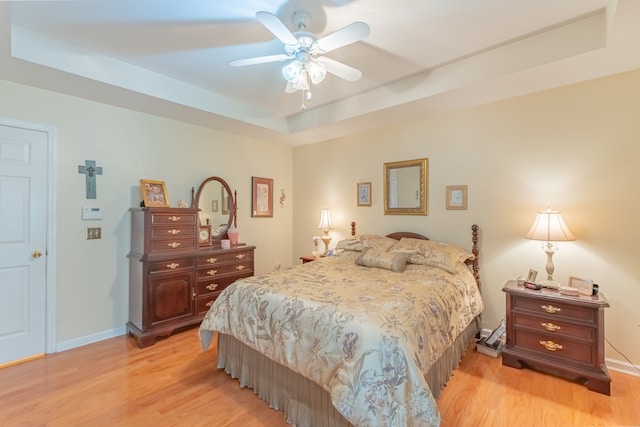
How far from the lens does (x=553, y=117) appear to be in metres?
2.70

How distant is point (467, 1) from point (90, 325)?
4.29 metres

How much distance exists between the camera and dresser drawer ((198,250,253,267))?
11.0 feet

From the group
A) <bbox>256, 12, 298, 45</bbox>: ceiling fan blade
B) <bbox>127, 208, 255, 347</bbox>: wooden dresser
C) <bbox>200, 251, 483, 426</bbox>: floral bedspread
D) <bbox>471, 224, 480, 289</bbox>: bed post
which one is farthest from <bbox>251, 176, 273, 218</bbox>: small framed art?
<bbox>471, 224, 480, 289</bbox>: bed post

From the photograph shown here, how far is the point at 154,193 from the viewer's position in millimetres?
3256

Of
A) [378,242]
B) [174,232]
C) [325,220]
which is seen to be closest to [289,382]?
[378,242]

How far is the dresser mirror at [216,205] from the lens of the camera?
377 centimetres

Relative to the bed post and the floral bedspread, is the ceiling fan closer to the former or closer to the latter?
the floral bedspread

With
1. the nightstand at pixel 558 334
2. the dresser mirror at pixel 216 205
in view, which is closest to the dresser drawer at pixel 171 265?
the dresser mirror at pixel 216 205

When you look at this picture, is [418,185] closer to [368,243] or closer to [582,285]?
[368,243]

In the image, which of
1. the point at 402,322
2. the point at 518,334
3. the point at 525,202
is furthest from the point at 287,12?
the point at 518,334

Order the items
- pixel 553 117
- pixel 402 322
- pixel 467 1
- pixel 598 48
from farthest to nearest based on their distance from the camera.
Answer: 1. pixel 553 117
2. pixel 598 48
3. pixel 467 1
4. pixel 402 322

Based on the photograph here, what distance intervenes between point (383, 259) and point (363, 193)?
134 cm

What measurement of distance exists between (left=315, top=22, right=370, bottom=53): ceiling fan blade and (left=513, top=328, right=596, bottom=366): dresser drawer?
2615 millimetres

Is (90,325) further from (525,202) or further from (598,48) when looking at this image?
(598,48)
